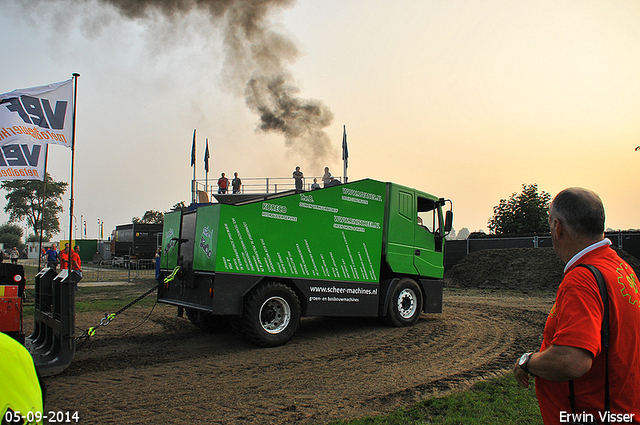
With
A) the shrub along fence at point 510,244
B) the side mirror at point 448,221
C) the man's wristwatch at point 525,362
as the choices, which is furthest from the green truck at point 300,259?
the shrub along fence at point 510,244

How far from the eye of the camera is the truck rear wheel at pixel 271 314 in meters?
6.88

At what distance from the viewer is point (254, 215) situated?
281 inches

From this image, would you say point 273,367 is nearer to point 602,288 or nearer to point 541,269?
point 602,288

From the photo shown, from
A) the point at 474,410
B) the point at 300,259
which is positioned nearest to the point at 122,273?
the point at 300,259

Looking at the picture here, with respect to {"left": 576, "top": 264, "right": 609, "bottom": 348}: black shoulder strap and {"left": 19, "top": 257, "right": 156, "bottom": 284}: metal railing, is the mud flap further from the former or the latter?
{"left": 19, "top": 257, "right": 156, "bottom": 284}: metal railing

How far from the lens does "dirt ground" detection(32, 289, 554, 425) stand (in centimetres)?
437

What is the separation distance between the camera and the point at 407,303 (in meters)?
9.29

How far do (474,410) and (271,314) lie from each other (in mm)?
3825

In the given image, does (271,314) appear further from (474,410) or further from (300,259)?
(474,410)

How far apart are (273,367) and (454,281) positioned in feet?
60.6

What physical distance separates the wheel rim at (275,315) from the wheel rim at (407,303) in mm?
2874

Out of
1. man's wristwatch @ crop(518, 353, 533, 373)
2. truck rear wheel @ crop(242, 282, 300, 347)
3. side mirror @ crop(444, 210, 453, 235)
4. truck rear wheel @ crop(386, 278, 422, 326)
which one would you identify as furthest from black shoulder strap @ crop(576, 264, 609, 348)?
side mirror @ crop(444, 210, 453, 235)

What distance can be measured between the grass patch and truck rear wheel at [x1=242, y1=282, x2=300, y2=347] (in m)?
3.11

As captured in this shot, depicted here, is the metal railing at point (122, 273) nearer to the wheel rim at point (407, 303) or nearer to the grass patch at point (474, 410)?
the wheel rim at point (407, 303)
